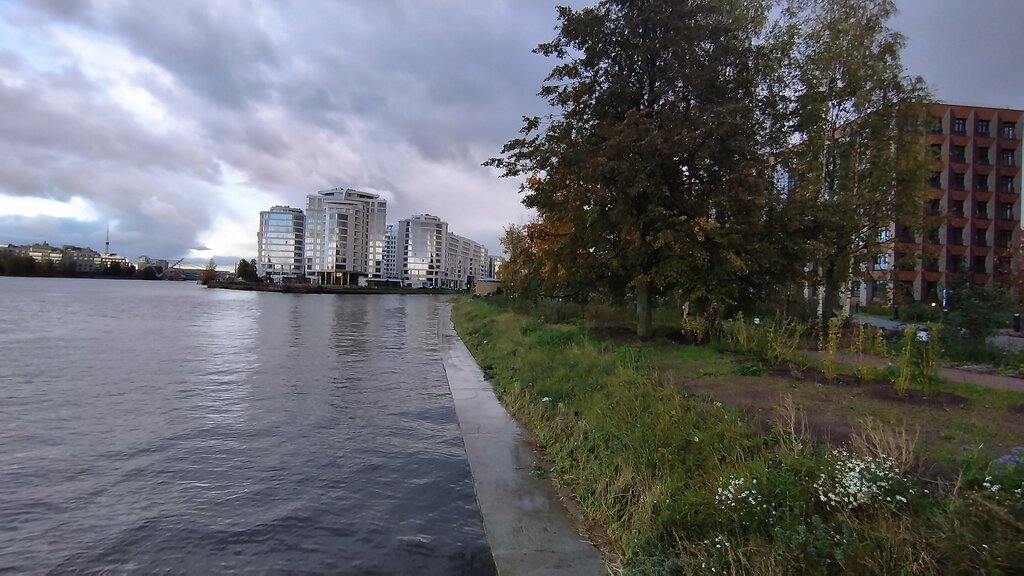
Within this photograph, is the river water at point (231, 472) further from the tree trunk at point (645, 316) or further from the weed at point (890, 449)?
the tree trunk at point (645, 316)

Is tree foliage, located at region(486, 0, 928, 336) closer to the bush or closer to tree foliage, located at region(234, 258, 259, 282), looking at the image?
the bush

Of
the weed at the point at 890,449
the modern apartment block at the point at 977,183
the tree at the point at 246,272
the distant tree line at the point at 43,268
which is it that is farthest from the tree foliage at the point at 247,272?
the weed at the point at 890,449

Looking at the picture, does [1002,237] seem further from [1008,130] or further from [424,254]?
[424,254]

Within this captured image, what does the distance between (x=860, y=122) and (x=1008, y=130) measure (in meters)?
72.2

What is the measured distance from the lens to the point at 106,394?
1156cm

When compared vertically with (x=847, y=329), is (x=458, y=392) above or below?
below

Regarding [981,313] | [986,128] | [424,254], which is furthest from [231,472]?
[424,254]

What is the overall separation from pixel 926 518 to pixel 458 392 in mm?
9712

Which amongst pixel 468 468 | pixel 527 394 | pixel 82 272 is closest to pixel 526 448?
pixel 468 468

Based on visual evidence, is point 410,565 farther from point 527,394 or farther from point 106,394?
point 106,394

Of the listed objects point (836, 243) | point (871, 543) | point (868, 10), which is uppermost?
point (868, 10)

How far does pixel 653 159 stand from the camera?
511 inches

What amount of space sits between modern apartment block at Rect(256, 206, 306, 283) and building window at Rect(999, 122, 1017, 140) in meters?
169

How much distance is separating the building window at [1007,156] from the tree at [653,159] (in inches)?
3057
